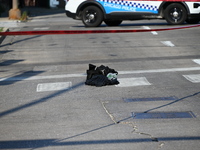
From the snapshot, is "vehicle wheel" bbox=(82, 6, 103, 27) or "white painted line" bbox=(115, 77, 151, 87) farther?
"vehicle wheel" bbox=(82, 6, 103, 27)

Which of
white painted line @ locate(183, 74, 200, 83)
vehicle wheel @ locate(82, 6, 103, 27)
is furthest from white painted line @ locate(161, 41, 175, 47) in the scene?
white painted line @ locate(183, 74, 200, 83)

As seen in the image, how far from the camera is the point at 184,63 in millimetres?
13523

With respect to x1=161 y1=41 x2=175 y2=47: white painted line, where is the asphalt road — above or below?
above

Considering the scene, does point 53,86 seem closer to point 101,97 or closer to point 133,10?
point 101,97

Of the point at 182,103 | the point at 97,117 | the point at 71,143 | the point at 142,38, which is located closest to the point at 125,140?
the point at 71,143

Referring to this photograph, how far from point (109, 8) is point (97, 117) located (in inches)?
525

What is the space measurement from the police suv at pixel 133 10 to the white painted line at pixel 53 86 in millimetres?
10185

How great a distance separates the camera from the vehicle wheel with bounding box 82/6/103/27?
20812 mm

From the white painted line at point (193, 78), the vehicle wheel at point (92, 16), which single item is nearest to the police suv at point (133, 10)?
the vehicle wheel at point (92, 16)

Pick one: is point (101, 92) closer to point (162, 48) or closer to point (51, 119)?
point (51, 119)

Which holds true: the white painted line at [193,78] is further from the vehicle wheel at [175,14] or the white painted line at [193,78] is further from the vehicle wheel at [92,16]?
the vehicle wheel at [92,16]

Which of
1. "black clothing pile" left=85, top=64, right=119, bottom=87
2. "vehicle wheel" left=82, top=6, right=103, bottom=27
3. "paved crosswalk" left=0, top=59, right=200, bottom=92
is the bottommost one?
"vehicle wheel" left=82, top=6, right=103, bottom=27

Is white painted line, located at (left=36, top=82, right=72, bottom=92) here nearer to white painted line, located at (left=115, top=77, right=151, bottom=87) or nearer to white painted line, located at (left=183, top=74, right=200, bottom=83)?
white painted line, located at (left=115, top=77, right=151, bottom=87)

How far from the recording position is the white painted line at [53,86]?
10.4 metres
